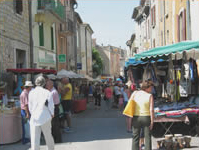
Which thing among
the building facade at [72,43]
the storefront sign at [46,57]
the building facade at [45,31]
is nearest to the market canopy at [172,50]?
the building facade at [45,31]

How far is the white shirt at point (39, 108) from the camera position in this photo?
259 inches

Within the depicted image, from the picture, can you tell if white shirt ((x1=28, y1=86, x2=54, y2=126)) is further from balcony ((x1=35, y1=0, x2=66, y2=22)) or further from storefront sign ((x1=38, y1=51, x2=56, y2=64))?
storefront sign ((x1=38, y1=51, x2=56, y2=64))

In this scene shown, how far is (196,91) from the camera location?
10391 millimetres

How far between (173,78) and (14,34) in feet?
24.0

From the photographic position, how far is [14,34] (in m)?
14.4

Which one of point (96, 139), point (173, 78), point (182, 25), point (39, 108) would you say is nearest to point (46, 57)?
point (182, 25)

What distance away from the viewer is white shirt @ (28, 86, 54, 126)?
21.6 feet

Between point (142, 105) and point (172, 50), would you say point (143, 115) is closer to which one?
point (142, 105)

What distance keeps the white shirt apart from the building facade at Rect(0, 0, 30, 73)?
625cm

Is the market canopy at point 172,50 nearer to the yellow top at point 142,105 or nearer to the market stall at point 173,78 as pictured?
the market stall at point 173,78

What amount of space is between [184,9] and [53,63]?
11485 mm

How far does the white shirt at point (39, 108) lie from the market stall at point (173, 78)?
128 inches

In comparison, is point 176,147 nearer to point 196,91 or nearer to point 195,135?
point 195,135

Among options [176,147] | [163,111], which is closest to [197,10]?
[163,111]
